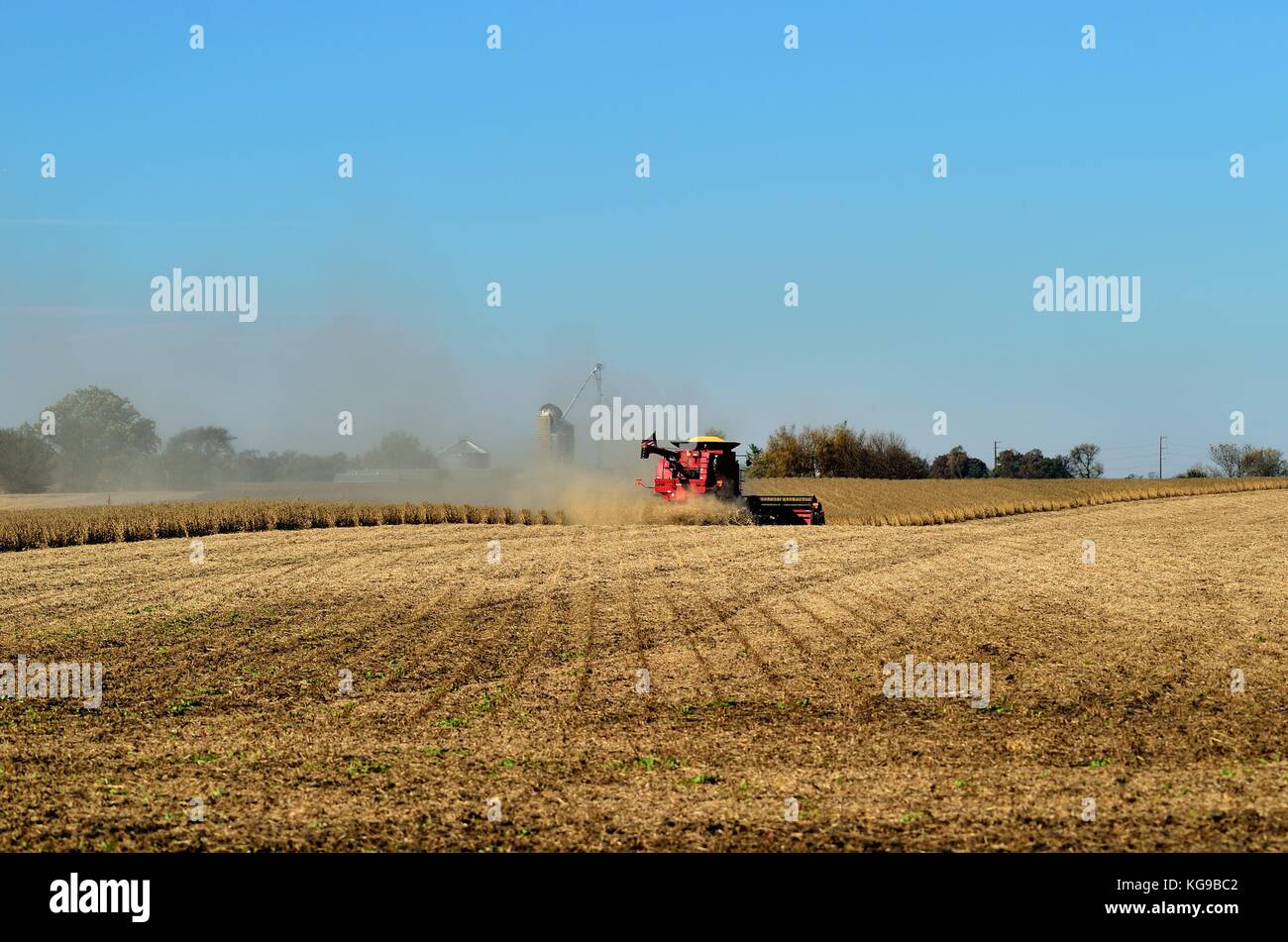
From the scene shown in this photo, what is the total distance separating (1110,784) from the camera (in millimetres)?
10352

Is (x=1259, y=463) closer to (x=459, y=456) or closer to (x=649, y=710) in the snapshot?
(x=459, y=456)

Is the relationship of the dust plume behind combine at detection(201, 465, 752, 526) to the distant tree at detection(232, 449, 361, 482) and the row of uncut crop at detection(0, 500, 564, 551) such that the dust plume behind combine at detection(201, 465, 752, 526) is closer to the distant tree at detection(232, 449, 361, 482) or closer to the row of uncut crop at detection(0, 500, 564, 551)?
the row of uncut crop at detection(0, 500, 564, 551)

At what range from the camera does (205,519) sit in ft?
128

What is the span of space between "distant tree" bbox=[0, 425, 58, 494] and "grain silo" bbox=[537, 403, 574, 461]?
1710 inches

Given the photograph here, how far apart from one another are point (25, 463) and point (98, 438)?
16377 millimetres

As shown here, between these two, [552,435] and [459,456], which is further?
[459,456]

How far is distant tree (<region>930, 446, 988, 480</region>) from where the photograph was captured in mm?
130250

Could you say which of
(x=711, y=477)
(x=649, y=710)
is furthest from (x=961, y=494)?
(x=649, y=710)

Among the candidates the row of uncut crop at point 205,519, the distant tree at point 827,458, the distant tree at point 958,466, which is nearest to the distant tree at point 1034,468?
the distant tree at point 958,466

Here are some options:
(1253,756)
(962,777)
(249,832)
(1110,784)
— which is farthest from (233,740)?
(1253,756)

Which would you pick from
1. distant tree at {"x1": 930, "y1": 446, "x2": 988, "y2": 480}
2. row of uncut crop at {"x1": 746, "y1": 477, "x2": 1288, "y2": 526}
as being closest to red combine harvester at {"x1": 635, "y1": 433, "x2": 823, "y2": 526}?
row of uncut crop at {"x1": 746, "y1": 477, "x2": 1288, "y2": 526}
